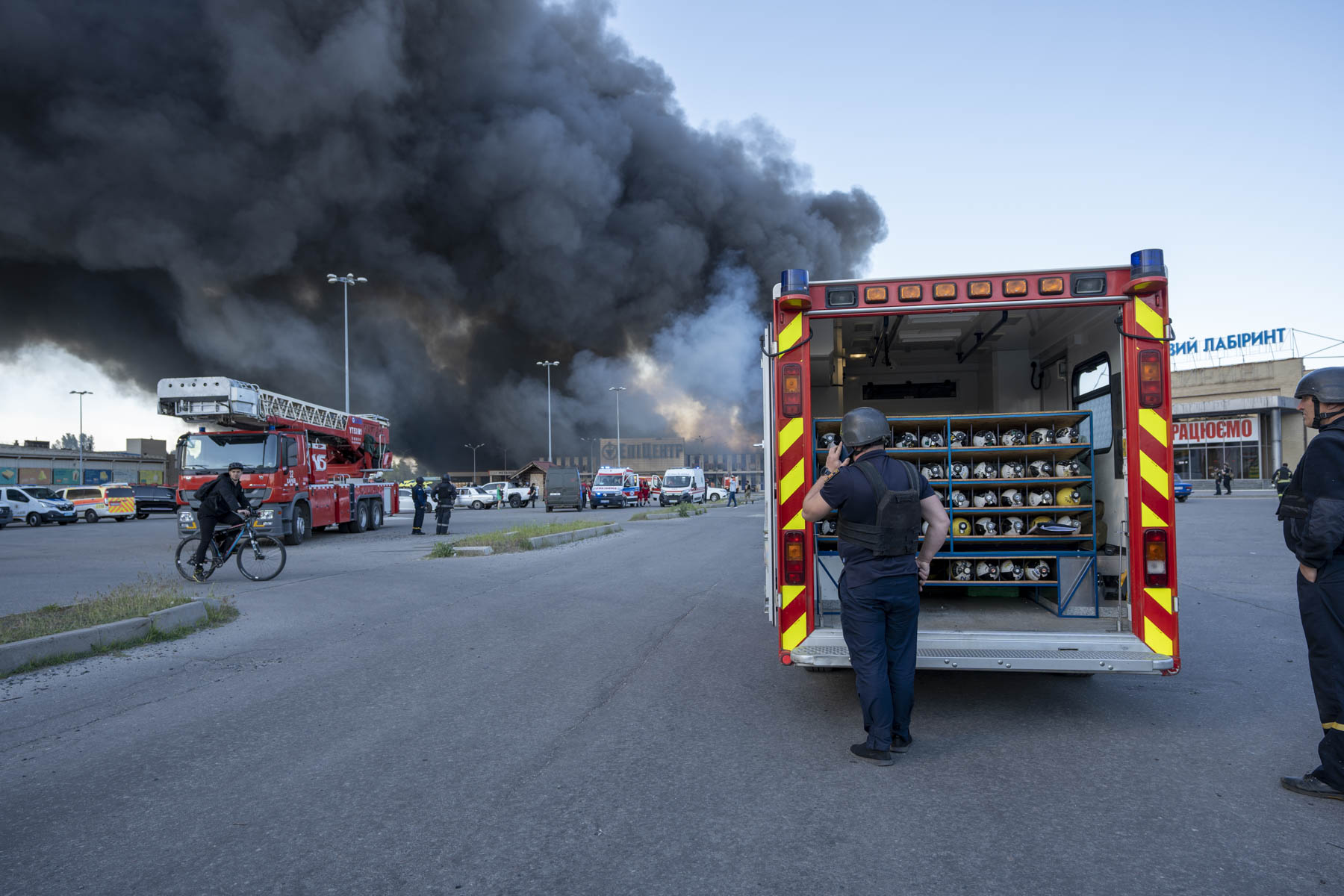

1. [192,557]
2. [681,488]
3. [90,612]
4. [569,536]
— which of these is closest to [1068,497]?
[90,612]

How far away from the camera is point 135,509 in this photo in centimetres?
3309

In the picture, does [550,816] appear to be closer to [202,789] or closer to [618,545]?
[202,789]

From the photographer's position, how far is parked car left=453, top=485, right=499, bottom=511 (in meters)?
42.7

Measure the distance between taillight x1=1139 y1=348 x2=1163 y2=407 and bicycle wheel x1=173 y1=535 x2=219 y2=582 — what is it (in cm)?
1049

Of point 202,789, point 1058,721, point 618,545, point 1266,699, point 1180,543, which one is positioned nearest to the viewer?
point 202,789

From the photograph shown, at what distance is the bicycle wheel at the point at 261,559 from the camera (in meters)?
11.1

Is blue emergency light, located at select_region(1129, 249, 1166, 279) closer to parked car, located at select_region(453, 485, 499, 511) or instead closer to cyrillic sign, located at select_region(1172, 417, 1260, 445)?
parked car, located at select_region(453, 485, 499, 511)

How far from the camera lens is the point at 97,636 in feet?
21.9

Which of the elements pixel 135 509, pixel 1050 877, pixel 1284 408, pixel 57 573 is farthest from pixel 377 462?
pixel 1284 408

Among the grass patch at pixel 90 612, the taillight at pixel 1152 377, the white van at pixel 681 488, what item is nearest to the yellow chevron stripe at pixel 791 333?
the taillight at pixel 1152 377

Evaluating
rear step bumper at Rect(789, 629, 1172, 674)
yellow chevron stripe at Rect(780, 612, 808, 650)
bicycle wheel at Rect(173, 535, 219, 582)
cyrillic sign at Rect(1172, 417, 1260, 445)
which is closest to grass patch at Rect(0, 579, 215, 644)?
bicycle wheel at Rect(173, 535, 219, 582)

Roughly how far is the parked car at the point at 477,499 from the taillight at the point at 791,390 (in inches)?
1526

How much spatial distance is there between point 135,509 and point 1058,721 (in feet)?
120

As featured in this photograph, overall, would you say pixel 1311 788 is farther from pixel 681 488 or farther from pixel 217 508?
pixel 681 488
